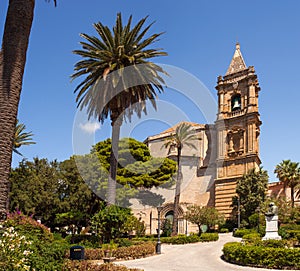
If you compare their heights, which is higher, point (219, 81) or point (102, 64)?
point (219, 81)

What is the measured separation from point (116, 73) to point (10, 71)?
14201mm

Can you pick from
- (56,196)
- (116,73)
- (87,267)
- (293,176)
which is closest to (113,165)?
(116,73)

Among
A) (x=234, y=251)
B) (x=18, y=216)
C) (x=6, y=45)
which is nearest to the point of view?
(x=6, y=45)

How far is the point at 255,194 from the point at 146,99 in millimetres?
22238

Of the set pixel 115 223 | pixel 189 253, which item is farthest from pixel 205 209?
pixel 115 223

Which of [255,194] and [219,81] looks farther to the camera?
[219,81]

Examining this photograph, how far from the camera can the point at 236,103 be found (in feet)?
173

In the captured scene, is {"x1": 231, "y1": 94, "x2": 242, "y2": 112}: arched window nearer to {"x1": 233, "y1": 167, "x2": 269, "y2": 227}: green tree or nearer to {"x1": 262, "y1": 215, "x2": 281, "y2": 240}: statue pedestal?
{"x1": 233, "y1": 167, "x2": 269, "y2": 227}: green tree

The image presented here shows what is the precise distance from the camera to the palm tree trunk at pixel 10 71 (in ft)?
37.6

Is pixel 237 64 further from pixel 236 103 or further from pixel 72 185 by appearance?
pixel 72 185

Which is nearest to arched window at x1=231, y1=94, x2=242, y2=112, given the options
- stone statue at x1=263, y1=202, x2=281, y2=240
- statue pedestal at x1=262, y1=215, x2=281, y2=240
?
stone statue at x1=263, y1=202, x2=281, y2=240

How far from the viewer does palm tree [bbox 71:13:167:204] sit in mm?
26294

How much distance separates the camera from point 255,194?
43.5 m

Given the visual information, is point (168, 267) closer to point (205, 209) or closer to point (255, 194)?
point (205, 209)
